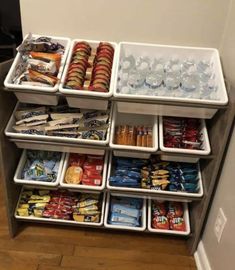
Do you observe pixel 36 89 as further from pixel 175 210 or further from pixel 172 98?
pixel 175 210

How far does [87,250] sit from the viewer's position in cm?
177

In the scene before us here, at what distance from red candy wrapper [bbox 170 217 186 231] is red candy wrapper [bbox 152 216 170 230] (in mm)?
23

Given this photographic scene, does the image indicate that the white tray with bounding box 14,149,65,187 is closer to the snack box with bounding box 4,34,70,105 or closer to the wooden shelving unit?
the wooden shelving unit

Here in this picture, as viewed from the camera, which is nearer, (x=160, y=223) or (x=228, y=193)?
(x=228, y=193)

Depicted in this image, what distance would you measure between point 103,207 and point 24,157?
0.42m

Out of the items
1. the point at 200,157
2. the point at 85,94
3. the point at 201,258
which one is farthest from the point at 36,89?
the point at 201,258

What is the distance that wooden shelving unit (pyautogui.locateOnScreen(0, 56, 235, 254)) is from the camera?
4.68 ft

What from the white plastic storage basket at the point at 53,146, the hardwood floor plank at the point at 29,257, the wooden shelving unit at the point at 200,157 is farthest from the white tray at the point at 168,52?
the hardwood floor plank at the point at 29,257

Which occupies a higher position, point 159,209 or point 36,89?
point 36,89

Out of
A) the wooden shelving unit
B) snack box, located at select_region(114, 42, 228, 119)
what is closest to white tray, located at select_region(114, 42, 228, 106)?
snack box, located at select_region(114, 42, 228, 119)

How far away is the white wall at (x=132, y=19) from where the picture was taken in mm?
1508

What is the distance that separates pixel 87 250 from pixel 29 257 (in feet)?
0.85

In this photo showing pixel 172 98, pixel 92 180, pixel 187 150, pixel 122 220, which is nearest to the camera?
pixel 172 98

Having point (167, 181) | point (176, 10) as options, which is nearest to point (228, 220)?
point (167, 181)
